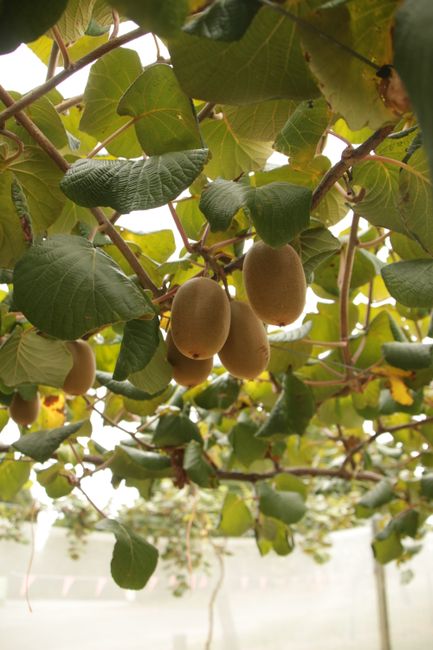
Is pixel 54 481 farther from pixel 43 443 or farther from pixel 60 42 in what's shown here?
pixel 60 42

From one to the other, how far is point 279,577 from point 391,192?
2.09 m

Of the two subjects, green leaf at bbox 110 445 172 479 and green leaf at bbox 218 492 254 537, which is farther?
green leaf at bbox 218 492 254 537

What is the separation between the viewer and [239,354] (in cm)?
55

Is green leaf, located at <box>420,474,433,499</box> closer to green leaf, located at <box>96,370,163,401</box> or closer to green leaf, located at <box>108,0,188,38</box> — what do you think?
green leaf, located at <box>96,370,163,401</box>

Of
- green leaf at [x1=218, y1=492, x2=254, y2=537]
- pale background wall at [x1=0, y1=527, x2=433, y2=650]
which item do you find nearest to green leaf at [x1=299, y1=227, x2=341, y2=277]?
green leaf at [x1=218, y1=492, x2=254, y2=537]

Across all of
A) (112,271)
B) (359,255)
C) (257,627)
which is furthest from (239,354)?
(257,627)

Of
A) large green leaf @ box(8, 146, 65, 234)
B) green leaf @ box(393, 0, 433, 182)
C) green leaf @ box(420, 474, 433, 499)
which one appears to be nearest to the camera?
green leaf @ box(393, 0, 433, 182)

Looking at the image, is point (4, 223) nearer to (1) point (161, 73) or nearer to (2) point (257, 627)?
(1) point (161, 73)

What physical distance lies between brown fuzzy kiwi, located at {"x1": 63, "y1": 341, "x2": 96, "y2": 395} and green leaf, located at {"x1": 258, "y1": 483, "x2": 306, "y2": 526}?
64 centimetres

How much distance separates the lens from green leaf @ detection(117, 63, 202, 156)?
1.55ft

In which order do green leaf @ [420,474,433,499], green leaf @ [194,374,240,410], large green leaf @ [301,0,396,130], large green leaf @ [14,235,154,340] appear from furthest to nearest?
green leaf @ [420,474,433,499] < green leaf @ [194,374,240,410] < large green leaf @ [14,235,154,340] < large green leaf @ [301,0,396,130]

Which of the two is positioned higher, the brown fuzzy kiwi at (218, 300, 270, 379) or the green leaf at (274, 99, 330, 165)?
the green leaf at (274, 99, 330, 165)

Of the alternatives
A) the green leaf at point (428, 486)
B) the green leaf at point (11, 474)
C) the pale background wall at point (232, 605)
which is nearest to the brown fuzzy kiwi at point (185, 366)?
the green leaf at point (11, 474)

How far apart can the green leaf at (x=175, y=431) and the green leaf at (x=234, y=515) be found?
1.76ft
